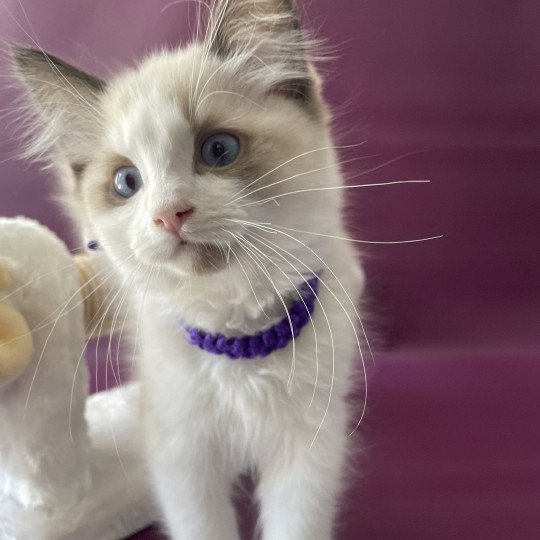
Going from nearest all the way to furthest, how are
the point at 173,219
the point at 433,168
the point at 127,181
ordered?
1. the point at 173,219
2. the point at 127,181
3. the point at 433,168

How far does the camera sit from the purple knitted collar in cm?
77

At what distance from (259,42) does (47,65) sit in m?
0.26

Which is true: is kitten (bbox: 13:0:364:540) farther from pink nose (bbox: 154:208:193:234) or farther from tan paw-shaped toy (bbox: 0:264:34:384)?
tan paw-shaped toy (bbox: 0:264:34:384)

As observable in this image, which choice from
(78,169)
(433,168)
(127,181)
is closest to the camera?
(127,181)

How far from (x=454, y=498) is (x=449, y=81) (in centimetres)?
79

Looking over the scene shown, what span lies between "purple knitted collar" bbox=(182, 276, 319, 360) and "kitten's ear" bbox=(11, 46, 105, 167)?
266 mm

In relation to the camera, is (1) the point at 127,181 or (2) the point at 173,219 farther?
(1) the point at 127,181

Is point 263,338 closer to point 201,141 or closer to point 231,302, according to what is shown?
point 231,302

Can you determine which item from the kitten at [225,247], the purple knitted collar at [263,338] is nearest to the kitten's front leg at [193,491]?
the kitten at [225,247]

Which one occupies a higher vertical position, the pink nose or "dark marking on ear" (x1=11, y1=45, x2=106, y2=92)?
"dark marking on ear" (x1=11, y1=45, x2=106, y2=92)

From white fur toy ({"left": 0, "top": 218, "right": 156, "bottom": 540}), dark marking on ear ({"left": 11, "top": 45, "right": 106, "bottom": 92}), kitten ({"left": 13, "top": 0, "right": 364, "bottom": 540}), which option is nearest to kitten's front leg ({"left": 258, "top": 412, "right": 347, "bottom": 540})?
kitten ({"left": 13, "top": 0, "right": 364, "bottom": 540})

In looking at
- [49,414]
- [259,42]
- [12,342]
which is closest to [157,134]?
[259,42]

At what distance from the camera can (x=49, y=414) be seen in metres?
0.84

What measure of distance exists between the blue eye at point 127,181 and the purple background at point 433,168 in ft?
1.81
